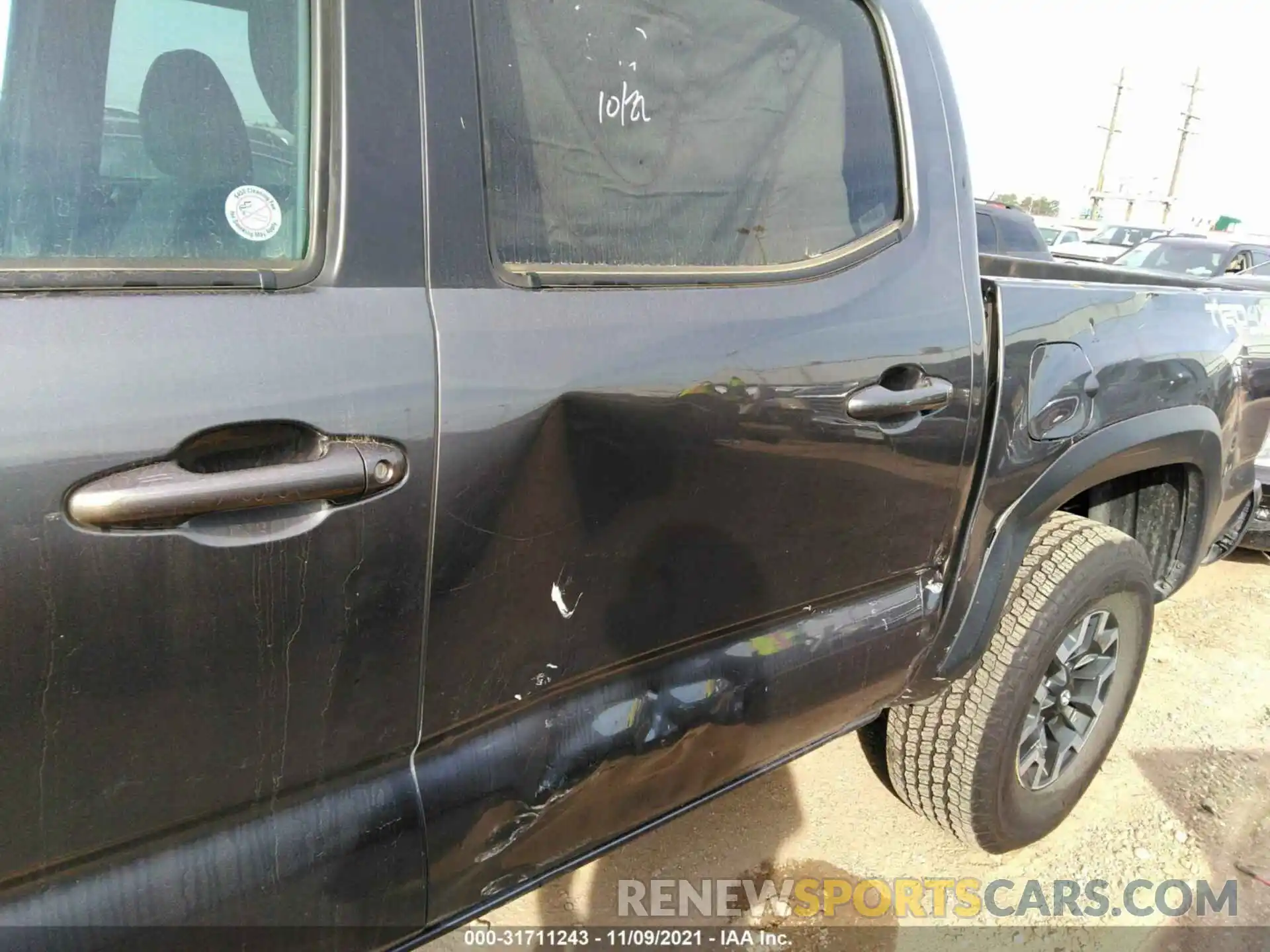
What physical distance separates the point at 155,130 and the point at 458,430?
20.1 inches

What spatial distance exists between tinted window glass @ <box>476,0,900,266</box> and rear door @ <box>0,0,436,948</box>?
0.19 metres

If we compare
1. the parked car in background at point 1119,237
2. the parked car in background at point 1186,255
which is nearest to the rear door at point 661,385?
the parked car in background at point 1186,255

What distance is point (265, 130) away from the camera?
1124 mm

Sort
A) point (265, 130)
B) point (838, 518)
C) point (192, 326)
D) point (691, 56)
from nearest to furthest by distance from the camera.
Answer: point (192, 326) → point (265, 130) → point (691, 56) → point (838, 518)

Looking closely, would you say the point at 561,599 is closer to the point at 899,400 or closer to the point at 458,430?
the point at 458,430

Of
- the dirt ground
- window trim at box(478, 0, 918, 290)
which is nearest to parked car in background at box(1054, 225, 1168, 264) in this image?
the dirt ground

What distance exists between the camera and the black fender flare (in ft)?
6.66

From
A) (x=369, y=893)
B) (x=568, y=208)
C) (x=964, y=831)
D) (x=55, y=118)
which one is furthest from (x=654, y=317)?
(x=964, y=831)

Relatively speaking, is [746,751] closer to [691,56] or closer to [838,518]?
[838,518]

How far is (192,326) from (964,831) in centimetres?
227

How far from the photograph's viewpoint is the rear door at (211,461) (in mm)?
928

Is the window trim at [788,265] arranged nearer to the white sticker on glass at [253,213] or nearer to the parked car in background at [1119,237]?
the white sticker on glass at [253,213]

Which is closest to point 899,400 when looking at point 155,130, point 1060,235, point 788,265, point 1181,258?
point 788,265

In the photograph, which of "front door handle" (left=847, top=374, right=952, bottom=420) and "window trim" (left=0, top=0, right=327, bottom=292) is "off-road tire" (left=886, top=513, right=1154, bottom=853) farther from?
"window trim" (left=0, top=0, right=327, bottom=292)
